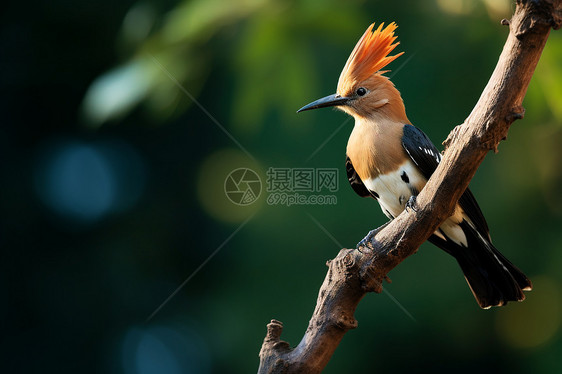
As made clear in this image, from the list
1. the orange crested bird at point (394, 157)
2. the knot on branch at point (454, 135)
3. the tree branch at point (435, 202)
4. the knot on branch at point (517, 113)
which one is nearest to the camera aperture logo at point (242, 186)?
→ the orange crested bird at point (394, 157)

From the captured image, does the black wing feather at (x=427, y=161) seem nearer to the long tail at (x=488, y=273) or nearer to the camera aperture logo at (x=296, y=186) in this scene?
the long tail at (x=488, y=273)

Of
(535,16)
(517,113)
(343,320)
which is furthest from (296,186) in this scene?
(535,16)

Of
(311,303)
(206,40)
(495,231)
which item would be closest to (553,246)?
(495,231)

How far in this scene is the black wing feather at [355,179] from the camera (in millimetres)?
2628

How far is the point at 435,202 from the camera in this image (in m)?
1.81

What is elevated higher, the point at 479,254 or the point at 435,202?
the point at 435,202

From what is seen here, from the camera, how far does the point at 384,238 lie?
1.95m

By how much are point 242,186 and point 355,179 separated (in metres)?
1.27

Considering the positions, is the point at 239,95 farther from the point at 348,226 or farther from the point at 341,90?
the point at 348,226

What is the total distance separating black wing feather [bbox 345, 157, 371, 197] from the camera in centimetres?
263

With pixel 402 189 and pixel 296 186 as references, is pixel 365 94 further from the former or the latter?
pixel 296 186

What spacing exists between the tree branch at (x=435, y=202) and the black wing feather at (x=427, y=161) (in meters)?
0.37

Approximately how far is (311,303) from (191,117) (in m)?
1.60

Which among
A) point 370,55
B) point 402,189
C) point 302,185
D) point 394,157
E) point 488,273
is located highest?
point 370,55
